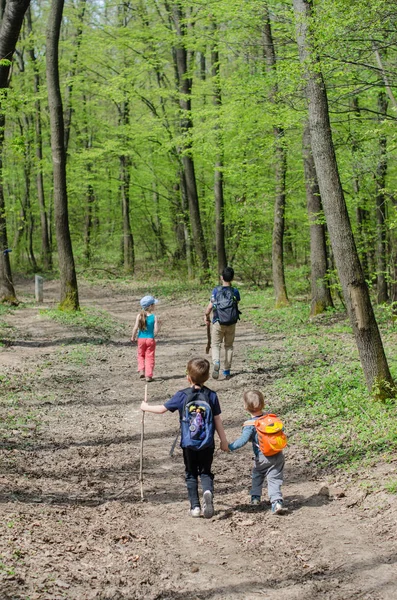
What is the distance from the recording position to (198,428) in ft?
18.0

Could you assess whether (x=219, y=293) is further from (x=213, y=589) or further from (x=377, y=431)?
(x=213, y=589)

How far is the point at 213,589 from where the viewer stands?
4246 mm

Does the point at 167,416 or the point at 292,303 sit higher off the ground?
the point at 292,303

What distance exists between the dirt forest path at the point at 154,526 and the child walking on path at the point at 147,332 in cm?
111

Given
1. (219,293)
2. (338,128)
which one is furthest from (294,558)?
(338,128)

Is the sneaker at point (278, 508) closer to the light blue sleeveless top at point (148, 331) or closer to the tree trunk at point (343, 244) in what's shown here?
the tree trunk at point (343, 244)

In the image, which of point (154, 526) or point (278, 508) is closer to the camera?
point (154, 526)

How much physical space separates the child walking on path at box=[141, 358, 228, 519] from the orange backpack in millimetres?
398

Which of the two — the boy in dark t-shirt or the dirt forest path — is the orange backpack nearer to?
the dirt forest path

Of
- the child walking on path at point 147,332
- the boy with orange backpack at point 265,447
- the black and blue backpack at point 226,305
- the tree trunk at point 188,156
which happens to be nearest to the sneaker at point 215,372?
the black and blue backpack at point 226,305

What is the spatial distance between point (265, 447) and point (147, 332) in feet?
17.3

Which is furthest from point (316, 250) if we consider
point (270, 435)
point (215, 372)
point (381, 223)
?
point (270, 435)

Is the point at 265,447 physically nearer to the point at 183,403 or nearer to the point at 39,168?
the point at 183,403

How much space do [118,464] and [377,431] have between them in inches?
126
